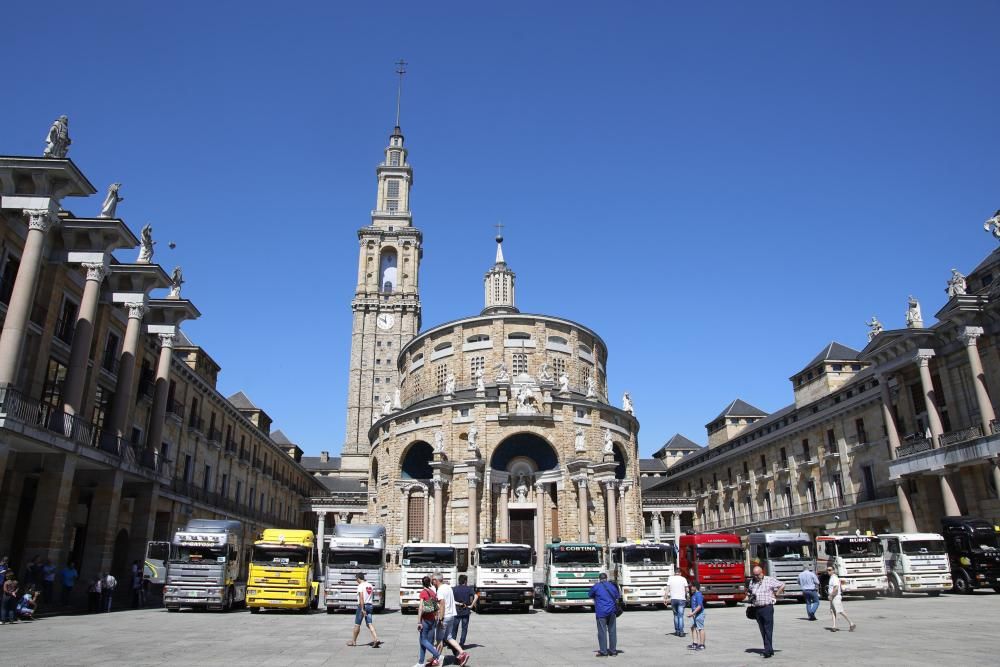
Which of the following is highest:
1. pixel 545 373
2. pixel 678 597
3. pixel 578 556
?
pixel 545 373

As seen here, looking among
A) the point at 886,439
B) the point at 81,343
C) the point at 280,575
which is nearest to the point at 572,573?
the point at 280,575

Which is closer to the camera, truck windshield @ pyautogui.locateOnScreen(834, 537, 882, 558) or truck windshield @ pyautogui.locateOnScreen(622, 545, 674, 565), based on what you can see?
truck windshield @ pyautogui.locateOnScreen(622, 545, 674, 565)

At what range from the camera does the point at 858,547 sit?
2628 cm

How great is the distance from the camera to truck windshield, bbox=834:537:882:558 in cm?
2611

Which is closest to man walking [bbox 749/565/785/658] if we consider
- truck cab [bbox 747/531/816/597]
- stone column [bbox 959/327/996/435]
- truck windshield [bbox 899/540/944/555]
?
truck cab [bbox 747/531/816/597]

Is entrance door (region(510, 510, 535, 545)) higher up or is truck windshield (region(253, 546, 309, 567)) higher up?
entrance door (region(510, 510, 535, 545))

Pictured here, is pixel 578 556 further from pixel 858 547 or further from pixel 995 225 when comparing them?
pixel 995 225

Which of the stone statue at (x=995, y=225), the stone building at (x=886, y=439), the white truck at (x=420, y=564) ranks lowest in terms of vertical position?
the white truck at (x=420, y=564)

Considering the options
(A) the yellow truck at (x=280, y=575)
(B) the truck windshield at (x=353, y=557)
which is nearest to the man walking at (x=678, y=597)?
(B) the truck windshield at (x=353, y=557)

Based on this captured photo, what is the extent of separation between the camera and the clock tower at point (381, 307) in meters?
82.2

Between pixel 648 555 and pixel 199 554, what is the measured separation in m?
15.9

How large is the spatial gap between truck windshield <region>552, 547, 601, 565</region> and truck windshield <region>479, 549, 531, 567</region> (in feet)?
4.25

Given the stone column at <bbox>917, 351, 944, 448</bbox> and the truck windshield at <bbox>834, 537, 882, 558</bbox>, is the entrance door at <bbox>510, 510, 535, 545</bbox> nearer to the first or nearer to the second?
the truck windshield at <bbox>834, 537, 882, 558</bbox>

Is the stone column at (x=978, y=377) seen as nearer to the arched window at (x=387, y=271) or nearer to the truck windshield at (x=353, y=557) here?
the truck windshield at (x=353, y=557)
